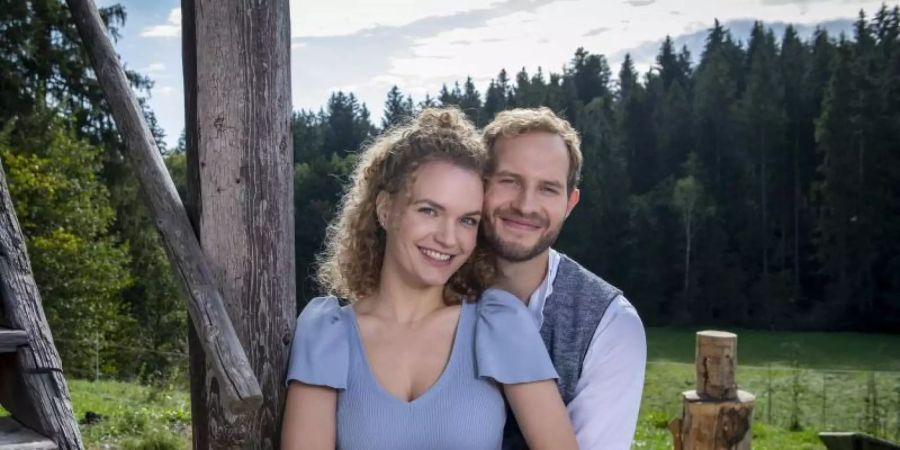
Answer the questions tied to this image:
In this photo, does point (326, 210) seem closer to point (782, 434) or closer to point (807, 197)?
point (807, 197)

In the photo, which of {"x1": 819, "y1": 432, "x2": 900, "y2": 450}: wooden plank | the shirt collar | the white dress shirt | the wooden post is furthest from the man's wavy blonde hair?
{"x1": 819, "y1": 432, "x2": 900, "y2": 450}: wooden plank

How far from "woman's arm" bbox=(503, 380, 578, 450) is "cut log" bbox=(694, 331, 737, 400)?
1.21 meters

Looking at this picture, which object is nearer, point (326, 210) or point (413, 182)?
point (413, 182)

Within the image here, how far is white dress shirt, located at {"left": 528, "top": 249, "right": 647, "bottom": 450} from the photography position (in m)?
2.42

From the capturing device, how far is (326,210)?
3972 centimetres

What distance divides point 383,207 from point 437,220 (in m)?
0.20

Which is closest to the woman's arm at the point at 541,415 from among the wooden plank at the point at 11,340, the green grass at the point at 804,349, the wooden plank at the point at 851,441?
the wooden plank at the point at 11,340

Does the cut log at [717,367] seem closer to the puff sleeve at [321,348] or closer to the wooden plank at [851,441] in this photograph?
the puff sleeve at [321,348]

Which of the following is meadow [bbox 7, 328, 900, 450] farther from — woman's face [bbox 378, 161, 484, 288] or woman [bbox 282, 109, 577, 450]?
woman's face [bbox 378, 161, 484, 288]


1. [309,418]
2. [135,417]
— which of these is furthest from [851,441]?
[135,417]

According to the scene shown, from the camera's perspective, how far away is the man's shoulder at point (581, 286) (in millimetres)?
2539

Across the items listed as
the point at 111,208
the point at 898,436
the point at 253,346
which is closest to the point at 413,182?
the point at 253,346

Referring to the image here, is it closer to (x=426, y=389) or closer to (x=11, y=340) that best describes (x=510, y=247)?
(x=426, y=389)

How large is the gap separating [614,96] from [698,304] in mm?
16121
